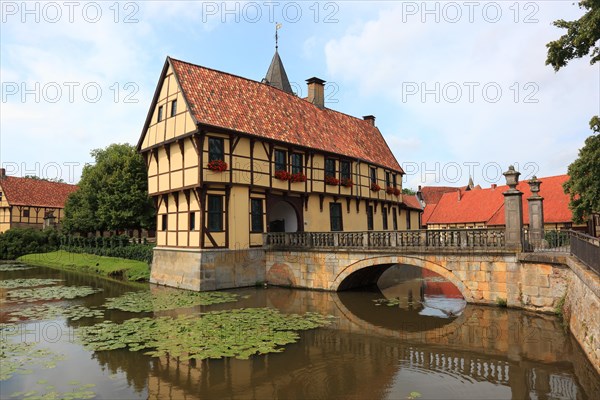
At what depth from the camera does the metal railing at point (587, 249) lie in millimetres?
8086

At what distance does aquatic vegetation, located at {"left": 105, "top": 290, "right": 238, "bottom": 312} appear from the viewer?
14855 mm

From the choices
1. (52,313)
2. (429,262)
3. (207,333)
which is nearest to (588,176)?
(429,262)

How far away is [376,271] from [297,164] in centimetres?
695

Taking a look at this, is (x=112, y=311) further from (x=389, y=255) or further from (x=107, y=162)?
(x=107, y=162)

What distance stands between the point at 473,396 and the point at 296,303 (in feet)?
29.4

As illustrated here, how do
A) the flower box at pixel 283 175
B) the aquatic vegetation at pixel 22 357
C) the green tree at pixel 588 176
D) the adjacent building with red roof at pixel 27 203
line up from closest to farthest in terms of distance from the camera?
the aquatic vegetation at pixel 22 357, the green tree at pixel 588 176, the flower box at pixel 283 175, the adjacent building with red roof at pixel 27 203

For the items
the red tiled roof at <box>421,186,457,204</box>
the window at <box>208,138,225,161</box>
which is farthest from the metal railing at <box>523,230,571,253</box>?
the red tiled roof at <box>421,186,457,204</box>

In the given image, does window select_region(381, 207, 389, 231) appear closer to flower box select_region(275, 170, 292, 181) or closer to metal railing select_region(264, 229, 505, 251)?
flower box select_region(275, 170, 292, 181)

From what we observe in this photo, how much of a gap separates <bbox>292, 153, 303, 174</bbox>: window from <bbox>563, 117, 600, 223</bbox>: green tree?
12.9 metres

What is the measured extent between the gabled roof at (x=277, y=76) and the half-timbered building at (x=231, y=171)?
7.90m

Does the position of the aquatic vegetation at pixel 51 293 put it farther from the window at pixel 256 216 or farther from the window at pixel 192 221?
the window at pixel 256 216

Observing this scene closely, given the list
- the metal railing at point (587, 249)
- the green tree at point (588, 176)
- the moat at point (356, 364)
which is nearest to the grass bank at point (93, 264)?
the moat at point (356, 364)

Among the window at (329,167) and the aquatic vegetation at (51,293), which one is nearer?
the aquatic vegetation at (51,293)

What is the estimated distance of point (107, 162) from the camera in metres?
31.0
